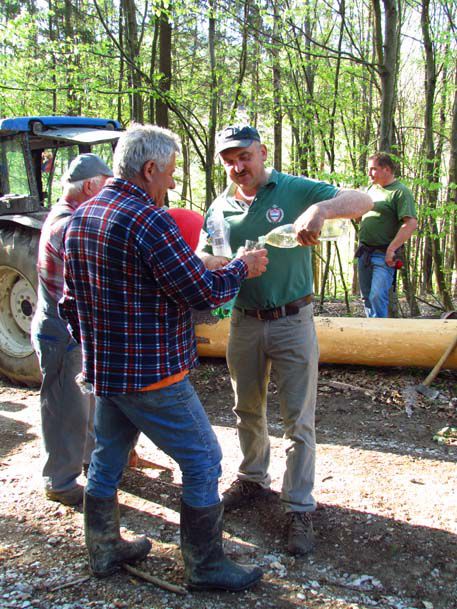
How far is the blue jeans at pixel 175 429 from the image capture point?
228 cm

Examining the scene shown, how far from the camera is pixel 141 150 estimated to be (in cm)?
216

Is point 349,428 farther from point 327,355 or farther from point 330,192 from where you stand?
point 330,192

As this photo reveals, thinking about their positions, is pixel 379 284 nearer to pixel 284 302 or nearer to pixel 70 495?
pixel 284 302

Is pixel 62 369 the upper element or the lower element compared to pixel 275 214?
lower

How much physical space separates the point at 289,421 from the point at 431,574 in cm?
100

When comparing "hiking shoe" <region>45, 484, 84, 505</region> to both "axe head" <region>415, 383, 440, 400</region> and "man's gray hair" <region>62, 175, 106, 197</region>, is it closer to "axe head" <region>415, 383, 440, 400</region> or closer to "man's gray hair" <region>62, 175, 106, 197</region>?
"man's gray hair" <region>62, 175, 106, 197</region>

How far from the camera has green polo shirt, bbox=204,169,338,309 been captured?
286 cm

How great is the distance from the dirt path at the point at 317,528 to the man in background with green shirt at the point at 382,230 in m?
1.70

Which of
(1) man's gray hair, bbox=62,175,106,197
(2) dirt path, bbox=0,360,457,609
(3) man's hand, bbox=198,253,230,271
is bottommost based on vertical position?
(2) dirt path, bbox=0,360,457,609

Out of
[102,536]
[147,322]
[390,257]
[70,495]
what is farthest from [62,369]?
[390,257]

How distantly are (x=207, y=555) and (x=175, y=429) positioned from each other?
0.63 meters

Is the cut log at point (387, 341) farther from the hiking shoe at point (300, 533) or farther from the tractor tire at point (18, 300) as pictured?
the hiking shoe at point (300, 533)

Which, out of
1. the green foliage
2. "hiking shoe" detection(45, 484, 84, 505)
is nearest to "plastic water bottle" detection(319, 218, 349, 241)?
"hiking shoe" detection(45, 484, 84, 505)

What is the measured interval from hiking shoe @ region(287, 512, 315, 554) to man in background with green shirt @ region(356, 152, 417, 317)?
3580 mm
